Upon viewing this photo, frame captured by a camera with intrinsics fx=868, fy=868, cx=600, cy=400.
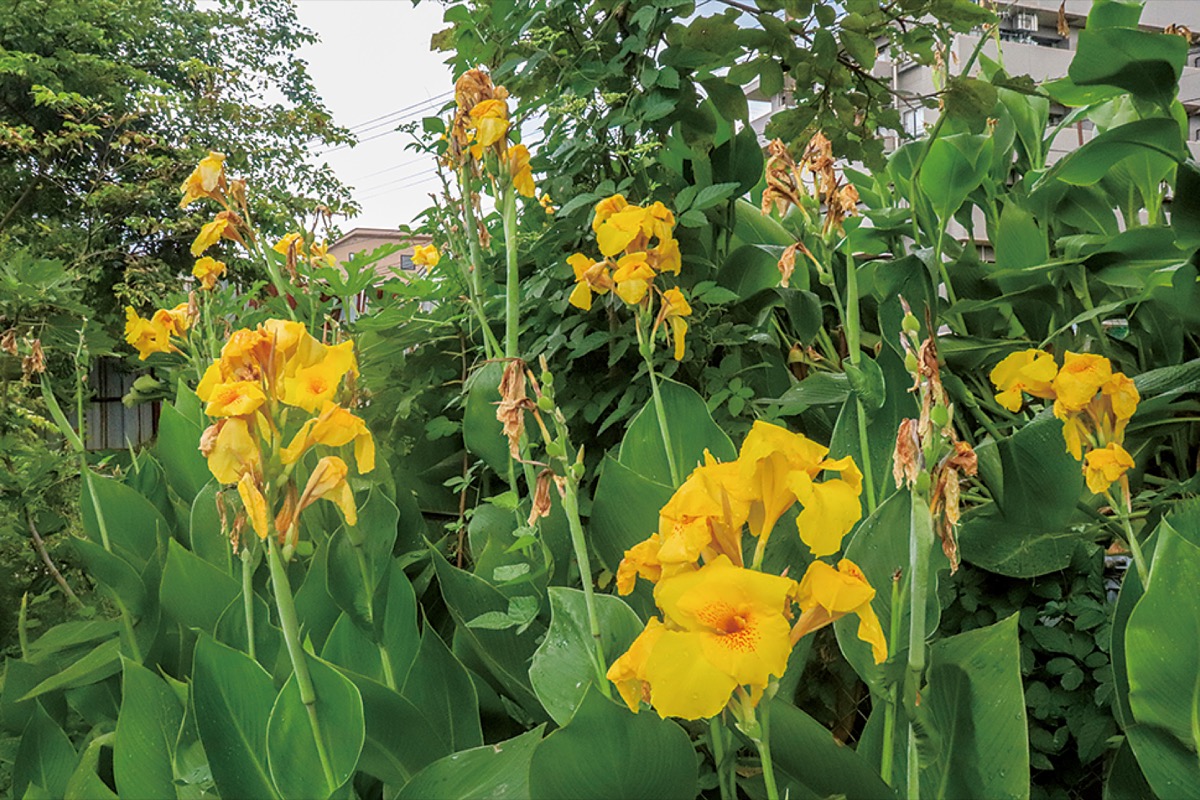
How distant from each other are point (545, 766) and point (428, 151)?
857 mm

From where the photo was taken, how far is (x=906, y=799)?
1.77 ft

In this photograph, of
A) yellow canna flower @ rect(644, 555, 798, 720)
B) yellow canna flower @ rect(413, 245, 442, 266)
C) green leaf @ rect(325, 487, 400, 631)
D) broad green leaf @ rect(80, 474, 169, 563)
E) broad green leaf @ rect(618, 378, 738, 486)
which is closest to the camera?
yellow canna flower @ rect(644, 555, 798, 720)

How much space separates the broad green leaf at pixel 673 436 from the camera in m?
0.80

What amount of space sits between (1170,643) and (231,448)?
0.57m

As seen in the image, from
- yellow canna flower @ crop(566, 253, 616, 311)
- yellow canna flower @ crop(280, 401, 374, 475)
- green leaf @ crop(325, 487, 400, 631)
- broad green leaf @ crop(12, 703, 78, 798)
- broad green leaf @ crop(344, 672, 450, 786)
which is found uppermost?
yellow canna flower @ crop(566, 253, 616, 311)

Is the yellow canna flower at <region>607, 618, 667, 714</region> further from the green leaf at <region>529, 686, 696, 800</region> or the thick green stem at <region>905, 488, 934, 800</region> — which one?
the thick green stem at <region>905, 488, 934, 800</region>

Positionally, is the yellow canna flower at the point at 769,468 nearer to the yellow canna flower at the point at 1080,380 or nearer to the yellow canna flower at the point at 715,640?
the yellow canna flower at the point at 715,640

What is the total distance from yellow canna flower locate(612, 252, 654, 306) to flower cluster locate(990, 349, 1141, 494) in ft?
1.05

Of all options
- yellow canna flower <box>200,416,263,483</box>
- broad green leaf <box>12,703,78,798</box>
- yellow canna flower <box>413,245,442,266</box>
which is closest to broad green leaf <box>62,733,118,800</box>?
broad green leaf <box>12,703,78,798</box>

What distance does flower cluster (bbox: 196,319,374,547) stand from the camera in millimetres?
484

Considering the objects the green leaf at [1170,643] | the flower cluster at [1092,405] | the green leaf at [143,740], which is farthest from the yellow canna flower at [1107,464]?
the green leaf at [143,740]

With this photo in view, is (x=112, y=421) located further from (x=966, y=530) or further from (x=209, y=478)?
(x=966, y=530)

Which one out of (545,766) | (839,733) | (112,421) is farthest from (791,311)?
(112,421)

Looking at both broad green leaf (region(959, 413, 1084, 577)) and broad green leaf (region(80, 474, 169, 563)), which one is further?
broad green leaf (region(80, 474, 169, 563))
